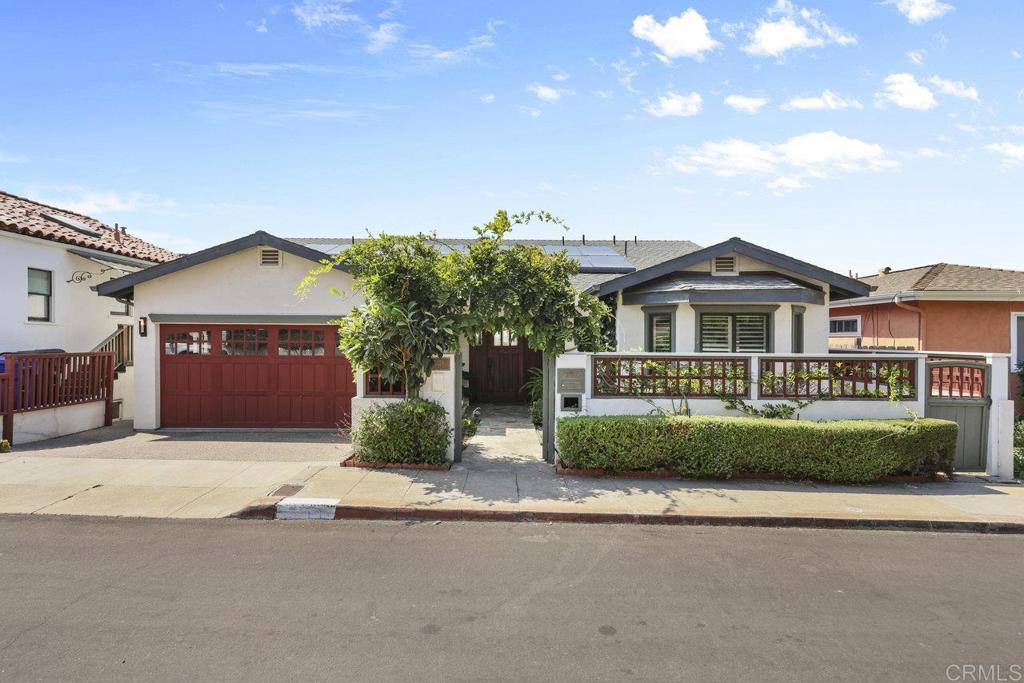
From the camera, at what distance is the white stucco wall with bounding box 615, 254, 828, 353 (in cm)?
1176

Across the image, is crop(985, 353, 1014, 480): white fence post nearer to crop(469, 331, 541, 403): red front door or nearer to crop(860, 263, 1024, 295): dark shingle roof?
crop(860, 263, 1024, 295): dark shingle roof

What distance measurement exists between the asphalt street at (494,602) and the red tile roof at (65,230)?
9.16 m

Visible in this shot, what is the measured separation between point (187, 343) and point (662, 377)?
10.0 meters

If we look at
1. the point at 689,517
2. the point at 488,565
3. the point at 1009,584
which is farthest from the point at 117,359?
the point at 1009,584

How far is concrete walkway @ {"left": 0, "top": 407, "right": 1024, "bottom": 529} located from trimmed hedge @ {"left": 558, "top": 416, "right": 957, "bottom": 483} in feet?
0.81

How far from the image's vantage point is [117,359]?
1455 centimetres

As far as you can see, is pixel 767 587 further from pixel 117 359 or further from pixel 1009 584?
pixel 117 359

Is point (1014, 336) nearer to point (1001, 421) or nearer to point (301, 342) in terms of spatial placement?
point (1001, 421)

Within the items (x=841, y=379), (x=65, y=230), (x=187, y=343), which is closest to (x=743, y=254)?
(x=841, y=379)

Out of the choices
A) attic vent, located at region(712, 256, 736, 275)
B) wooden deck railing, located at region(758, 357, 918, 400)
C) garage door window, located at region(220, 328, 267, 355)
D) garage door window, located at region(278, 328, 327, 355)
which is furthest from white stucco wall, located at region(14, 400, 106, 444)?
attic vent, located at region(712, 256, 736, 275)

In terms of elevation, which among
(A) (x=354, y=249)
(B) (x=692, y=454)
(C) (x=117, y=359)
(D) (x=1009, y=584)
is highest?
(A) (x=354, y=249)

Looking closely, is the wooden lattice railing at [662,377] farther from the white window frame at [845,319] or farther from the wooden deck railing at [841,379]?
the white window frame at [845,319]

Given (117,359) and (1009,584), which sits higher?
(117,359)

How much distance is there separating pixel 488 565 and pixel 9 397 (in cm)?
1044
